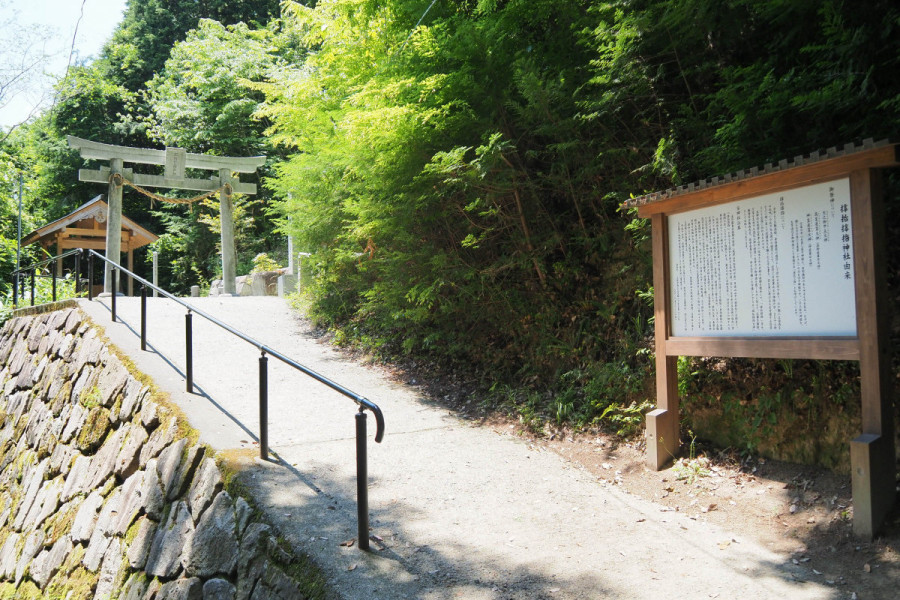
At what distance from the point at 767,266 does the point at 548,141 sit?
304 centimetres

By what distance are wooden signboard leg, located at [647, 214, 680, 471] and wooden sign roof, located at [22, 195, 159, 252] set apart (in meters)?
18.4

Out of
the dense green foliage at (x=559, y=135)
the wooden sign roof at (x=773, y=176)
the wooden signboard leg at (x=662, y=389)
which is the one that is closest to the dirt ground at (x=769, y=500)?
the wooden signboard leg at (x=662, y=389)

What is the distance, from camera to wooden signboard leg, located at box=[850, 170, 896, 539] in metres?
3.26

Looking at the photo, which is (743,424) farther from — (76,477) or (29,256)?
(29,256)

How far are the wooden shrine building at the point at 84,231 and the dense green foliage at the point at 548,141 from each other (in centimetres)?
1190

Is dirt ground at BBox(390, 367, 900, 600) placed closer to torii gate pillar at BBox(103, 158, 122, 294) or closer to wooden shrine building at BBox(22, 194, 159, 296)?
torii gate pillar at BBox(103, 158, 122, 294)

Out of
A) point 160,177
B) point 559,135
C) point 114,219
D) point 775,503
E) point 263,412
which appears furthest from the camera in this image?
point 160,177

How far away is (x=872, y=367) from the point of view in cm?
333

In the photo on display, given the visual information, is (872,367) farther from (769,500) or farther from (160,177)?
(160,177)

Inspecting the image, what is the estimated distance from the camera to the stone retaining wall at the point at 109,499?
11.5 ft

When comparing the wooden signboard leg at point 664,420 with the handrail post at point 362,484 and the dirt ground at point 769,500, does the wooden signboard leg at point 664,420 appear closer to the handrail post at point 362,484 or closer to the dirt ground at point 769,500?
the dirt ground at point 769,500

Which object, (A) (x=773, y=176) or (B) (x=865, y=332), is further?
(A) (x=773, y=176)

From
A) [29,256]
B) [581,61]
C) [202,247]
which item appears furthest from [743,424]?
[202,247]

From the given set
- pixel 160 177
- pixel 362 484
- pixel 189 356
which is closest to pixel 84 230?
pixel 160 177
